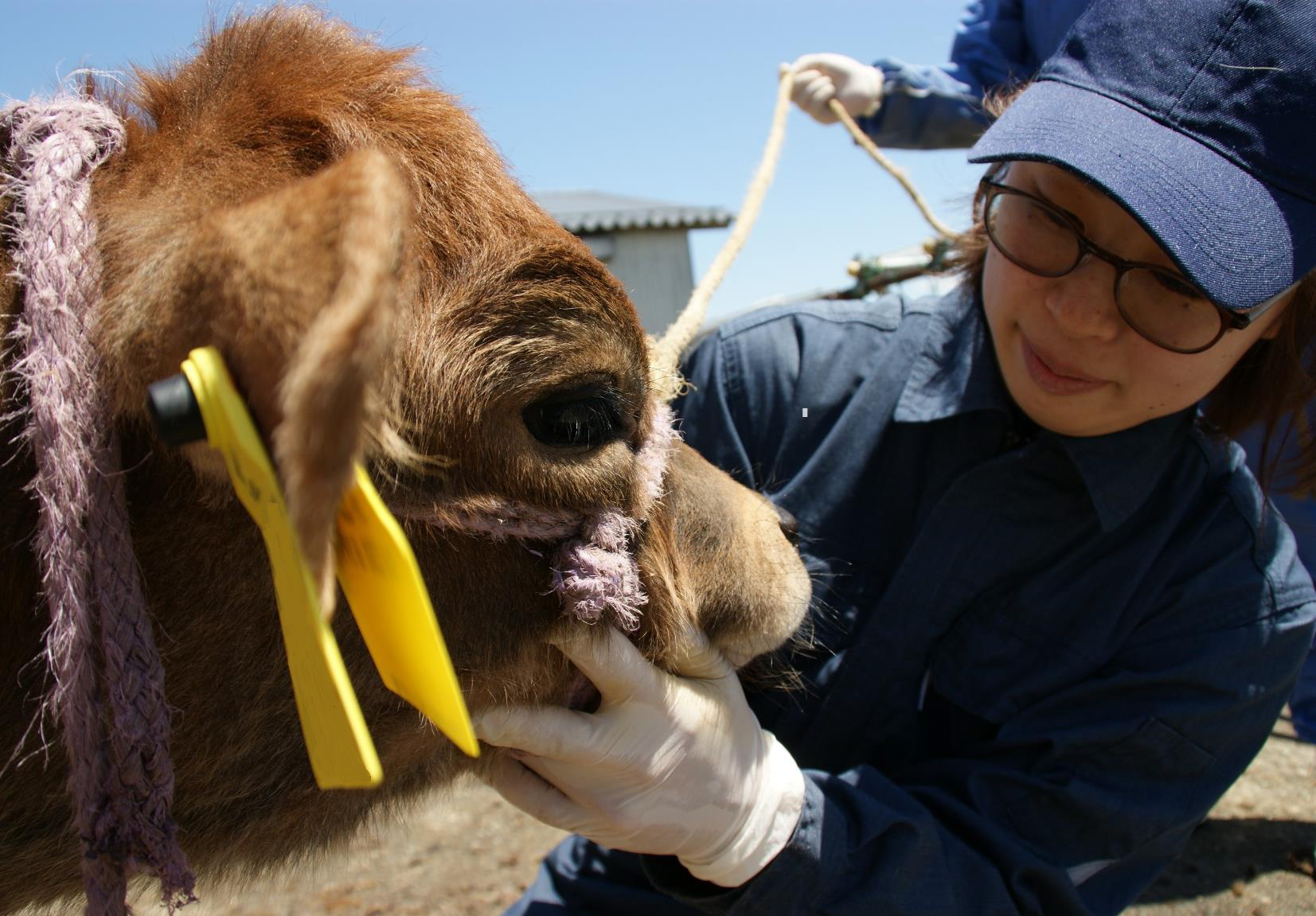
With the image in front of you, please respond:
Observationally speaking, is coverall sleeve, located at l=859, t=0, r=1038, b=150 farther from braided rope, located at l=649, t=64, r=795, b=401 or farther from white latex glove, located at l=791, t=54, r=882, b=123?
braided rope, located at l=649, t=64, r=795, b=401

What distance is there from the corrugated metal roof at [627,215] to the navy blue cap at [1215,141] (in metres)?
13.3

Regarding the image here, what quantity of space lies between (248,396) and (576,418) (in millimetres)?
607

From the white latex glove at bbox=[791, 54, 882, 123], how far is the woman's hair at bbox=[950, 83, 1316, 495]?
3.89 ft

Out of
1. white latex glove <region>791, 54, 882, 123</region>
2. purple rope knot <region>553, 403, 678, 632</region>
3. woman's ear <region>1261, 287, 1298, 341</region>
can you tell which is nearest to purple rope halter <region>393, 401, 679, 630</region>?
purple rope knot <region>553, 403, 678, 632</region>

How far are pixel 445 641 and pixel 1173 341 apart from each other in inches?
60.4

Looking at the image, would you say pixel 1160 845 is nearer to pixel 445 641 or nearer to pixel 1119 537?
pixel 1119 537

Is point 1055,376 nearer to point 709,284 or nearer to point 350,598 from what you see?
point 709,284

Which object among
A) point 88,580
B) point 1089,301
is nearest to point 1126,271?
point 1089,301

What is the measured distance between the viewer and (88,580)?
1271 millimetres

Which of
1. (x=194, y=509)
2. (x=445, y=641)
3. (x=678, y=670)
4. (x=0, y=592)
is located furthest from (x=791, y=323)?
(x=0, y=592)

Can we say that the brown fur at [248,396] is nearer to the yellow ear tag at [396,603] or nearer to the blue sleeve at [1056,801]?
the yellow ear tag at [396,603]

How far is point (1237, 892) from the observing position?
3641mm

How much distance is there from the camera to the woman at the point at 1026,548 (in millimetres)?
1899

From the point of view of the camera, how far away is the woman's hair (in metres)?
2.17
